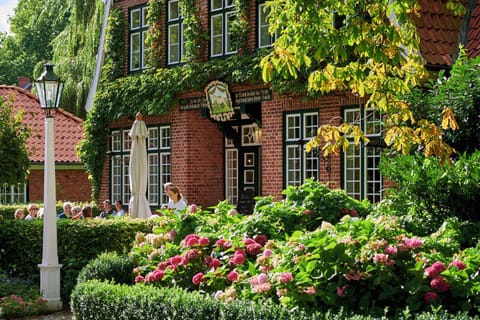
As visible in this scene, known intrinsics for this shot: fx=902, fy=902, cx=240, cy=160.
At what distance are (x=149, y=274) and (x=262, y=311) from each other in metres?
2.65

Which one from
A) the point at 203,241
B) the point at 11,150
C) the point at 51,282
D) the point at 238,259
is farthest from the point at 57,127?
the point at 238,259

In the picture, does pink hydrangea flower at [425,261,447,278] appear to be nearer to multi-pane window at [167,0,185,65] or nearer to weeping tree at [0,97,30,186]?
weeping tree at [0,97,30,186]

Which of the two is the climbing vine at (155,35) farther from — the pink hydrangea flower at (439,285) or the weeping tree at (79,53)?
the pink hydrangea flower at (439,285)

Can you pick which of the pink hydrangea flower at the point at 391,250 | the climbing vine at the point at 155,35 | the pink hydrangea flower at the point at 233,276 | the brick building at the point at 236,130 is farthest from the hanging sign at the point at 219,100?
the pink hydrangea flower at the point at 391,250

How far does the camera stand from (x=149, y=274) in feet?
32.7

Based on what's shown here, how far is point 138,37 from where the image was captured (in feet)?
79.8

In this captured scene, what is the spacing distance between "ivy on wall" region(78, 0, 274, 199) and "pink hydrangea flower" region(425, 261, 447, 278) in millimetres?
12526

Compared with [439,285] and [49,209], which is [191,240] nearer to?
[439,285]

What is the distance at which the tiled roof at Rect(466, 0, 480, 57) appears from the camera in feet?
56.1

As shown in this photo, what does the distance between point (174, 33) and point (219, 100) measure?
285 centimetres

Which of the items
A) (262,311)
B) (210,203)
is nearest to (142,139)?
(210,203)

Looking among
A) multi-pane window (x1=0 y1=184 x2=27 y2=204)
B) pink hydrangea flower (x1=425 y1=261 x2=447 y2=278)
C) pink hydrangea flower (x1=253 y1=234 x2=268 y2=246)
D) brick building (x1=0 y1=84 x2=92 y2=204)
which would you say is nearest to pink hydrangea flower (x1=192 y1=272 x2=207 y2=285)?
pink hydrangea flower (x1=253 y1=234 x2=268 y2=246)

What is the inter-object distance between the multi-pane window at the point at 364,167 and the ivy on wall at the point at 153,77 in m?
2.96

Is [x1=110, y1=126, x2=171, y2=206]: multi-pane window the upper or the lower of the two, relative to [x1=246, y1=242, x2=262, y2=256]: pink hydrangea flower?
upper
